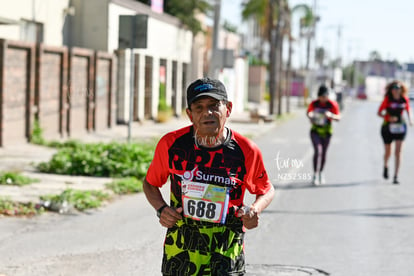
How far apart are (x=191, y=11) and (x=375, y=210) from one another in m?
27.0

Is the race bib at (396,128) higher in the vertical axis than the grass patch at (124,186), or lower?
higher

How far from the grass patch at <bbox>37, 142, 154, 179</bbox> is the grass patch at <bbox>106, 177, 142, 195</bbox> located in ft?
2.76

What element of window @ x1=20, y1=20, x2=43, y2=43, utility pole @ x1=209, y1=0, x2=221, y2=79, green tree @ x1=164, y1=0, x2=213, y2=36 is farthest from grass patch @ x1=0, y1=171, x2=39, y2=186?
green tree @ x1=164, y1=0, x2=213, y2=36

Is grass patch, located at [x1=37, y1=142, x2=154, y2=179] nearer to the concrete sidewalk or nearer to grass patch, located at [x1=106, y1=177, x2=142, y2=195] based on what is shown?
the concrete sidewalk

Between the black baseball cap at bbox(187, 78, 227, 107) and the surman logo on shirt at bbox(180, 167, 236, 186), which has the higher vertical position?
the black baseball cap at bbox(187, 78, 227, 107)

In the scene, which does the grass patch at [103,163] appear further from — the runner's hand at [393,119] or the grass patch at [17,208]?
the runner's hand at [393,119]

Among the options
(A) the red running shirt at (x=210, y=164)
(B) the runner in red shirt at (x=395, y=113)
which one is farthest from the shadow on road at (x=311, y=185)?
(A) the red running shirt at (x=210, y=164)

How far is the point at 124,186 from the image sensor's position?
40.5 ft

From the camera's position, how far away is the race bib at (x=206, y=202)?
438 centimetres

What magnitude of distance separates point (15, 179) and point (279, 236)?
186 inches

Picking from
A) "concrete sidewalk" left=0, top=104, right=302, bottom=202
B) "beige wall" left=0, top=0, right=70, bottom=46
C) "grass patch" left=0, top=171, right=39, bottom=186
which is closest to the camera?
"concrete sidewalk" left=0, top=104, right=302, bottom=202

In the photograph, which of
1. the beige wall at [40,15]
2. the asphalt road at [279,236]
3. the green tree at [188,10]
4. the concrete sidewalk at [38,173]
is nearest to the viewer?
the asphalt road at [279,236]

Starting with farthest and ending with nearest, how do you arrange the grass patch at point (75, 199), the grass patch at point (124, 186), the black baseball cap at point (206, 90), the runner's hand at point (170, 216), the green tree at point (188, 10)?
the green tree at point (188, 10) → the grass patch at point (124, 186) → the grass patch at point (75, 199) → the runner's hand at point (170, 216) → the black baseball cap at point (206, 90)

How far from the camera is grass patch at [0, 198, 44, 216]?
32.8 ft
